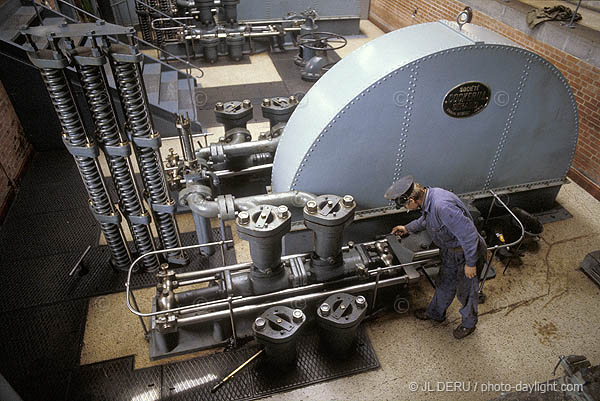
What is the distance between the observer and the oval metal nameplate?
347cm

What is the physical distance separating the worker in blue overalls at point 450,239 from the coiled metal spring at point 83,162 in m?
2.65

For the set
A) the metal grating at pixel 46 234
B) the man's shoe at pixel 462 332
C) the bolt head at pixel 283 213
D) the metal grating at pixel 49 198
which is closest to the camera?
the bolt head at pixel 283 213

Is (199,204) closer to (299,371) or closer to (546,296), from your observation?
(299,371)

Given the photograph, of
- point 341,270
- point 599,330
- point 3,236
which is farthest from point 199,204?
point 599,330

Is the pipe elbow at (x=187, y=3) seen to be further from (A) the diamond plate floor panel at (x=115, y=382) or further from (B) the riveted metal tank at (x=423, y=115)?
(A) the diamond plate floor panel at (x=115, y=382)

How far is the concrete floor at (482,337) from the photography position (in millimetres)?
3303

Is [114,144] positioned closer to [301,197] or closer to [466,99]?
[301,197]

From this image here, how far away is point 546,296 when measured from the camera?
13.2 ft

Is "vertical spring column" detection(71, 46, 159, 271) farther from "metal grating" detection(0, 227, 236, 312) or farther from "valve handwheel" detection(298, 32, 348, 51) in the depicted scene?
"valve handwheel" detection(298, 32, 348, 51)

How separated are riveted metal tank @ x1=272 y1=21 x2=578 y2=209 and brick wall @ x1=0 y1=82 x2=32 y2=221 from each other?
148 inches

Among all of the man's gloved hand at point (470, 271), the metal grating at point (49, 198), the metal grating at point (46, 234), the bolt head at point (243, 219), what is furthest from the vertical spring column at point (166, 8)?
the man's gloved hand at point (470, 271)

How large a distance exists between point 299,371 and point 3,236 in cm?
394

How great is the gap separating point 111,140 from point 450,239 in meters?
3.05

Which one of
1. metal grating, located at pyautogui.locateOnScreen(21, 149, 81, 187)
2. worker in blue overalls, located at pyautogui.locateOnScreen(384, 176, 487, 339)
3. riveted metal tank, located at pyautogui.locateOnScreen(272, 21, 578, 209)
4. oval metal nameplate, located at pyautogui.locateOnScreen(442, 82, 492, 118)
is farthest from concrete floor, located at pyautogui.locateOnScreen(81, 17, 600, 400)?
metal grating, located at pyautogui.locateOnScreen(21, 149, 81, 187)
